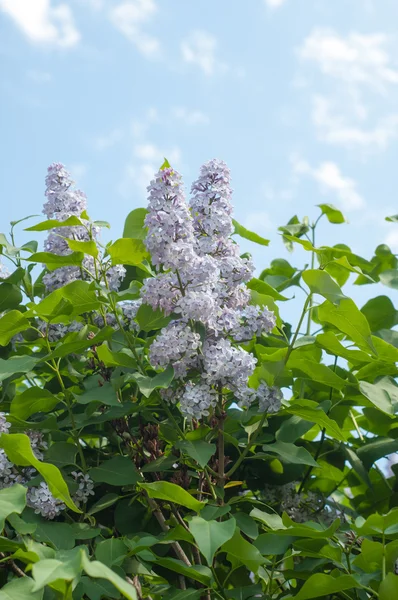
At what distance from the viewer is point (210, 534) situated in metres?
1.28

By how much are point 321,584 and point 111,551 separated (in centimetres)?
36

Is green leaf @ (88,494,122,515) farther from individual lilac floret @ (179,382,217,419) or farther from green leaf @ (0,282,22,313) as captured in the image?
green leaf @ (0,282,22,313)

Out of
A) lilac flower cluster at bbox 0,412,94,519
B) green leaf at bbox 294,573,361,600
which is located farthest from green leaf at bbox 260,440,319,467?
lilac flower cluster at bbox 0,412,94,519

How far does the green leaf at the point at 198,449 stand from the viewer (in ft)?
4.92

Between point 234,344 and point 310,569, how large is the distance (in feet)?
1.58

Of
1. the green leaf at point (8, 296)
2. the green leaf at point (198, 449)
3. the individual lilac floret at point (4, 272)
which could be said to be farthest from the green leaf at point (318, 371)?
the individual lilac floret at point (4, 272)

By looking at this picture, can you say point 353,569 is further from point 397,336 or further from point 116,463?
point 397,336

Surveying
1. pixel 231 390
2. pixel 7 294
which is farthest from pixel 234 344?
pixel 7 294

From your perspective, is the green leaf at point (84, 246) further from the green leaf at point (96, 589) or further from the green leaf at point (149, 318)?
the green leaf at point (96, 589)

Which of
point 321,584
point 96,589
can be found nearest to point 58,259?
point 96,589

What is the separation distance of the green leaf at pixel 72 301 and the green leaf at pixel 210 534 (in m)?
0.52

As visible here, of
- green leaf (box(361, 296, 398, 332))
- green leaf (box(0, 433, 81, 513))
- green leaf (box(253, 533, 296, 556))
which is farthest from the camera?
green leaf (box(361, 296, 398, 332))

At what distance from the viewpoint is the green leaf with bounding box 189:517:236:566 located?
1237 mm

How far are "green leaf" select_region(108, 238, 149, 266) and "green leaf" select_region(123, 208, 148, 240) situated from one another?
25 centimetres
